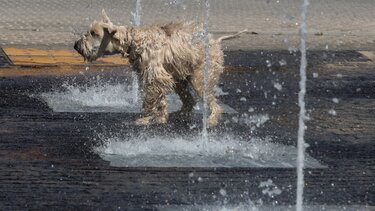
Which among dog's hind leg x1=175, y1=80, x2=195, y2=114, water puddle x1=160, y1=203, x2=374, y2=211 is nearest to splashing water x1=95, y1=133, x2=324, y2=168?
dog's hind leg x1=175, y1=80, x2=195, y2=114

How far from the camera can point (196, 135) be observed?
10.3 m

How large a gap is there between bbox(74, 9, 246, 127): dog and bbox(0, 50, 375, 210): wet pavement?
357mm

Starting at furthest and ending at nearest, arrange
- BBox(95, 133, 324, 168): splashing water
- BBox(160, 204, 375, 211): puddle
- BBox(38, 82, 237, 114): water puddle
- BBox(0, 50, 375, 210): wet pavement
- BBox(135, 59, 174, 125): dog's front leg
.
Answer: BBox(38, 82, 237, 114): water puddle < BBox(135, 59, 174, 125): dog's front leg < BBox(95, 133, 324, 168): splashing water < BBox(0, 50, 375, 210): wet pavement < BBox(160, 204, 375, 211): puddle

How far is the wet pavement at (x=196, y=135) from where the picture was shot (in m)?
7.98

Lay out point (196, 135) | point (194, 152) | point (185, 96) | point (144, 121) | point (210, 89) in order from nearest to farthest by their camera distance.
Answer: point (194, 152) → point (196, 135) → point (144, 121) → point (210, 89) → point (185, 96)

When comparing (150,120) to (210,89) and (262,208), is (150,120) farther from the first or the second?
(262,208)

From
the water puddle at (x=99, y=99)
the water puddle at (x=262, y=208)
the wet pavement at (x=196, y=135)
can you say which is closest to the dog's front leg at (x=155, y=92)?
the wet pavement at (x=196, y=135)

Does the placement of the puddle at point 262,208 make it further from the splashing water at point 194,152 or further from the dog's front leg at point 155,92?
the dog's front leg at point 155,92

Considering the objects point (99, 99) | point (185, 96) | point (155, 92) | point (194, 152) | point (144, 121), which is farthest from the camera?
point (99, 99)

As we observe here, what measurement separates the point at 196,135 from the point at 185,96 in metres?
0.71

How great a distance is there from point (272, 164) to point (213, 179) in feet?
2.44

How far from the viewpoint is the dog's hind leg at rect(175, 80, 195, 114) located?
10.9m

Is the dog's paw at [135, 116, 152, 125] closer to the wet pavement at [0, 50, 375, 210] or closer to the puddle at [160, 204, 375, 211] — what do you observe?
the wet pavement at [0, 50, 375, 210]

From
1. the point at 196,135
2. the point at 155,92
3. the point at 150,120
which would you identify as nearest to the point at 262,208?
the point at 196,135
